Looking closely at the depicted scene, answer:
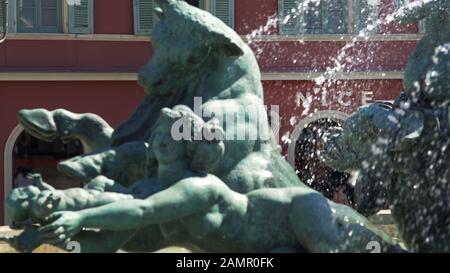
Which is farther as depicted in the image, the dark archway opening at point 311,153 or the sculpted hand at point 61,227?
the dark archway opening at point 311,153

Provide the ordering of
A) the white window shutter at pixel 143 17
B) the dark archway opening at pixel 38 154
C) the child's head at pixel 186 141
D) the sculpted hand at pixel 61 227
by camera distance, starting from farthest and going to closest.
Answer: the white window shutter at pixel 143 17 → the dark archway opening at pixel 38 154 → the child's head at pixel 186 141 → the sculpted hand at pixel 61 227

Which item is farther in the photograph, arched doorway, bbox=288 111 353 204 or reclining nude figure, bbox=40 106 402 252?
arched doorway, bbox=288 111 353 204

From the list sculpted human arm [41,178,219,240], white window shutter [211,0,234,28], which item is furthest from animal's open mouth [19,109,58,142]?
white window shutter [211,0,234,28]

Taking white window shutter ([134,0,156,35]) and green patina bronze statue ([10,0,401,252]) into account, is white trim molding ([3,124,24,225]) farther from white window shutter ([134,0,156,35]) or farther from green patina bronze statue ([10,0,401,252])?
green patina bronze statue ([10,0,401,252])

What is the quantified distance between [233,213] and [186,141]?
33cm

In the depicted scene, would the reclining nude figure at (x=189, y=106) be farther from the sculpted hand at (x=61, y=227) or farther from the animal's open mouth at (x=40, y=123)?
the sculpted hand at (x=61, y=227)

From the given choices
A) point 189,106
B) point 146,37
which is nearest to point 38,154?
point 146,37

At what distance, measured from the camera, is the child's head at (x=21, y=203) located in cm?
373

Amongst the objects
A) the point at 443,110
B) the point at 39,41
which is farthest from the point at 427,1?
the point at 39,41

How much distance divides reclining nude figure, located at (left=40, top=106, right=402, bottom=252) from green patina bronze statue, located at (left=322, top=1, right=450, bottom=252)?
92 cm

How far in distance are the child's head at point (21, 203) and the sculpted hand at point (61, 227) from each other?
12 centimetres

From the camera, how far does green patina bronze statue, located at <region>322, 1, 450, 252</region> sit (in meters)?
4.90

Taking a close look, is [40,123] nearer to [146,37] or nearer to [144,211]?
[144,211]

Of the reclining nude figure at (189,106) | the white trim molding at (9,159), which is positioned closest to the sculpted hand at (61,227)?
the reclining nude figure at (189,106)
